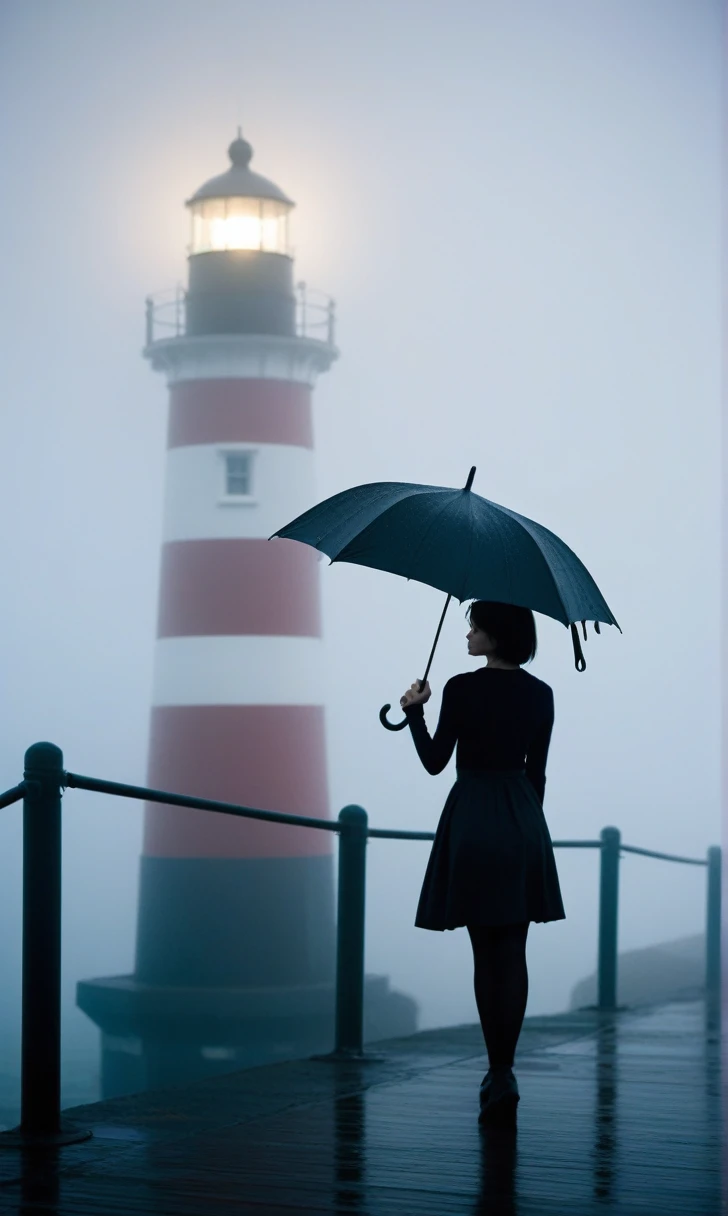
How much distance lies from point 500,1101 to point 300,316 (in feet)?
61.9

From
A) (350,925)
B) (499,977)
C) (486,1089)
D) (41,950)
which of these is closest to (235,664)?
(350,925)

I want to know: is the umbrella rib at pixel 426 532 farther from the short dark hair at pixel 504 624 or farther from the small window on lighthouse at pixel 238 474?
the small window on lighthouse at pixel 238 474

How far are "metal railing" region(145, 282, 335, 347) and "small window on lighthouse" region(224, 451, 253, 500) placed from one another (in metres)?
2.03

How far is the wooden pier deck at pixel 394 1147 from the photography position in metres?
3.67

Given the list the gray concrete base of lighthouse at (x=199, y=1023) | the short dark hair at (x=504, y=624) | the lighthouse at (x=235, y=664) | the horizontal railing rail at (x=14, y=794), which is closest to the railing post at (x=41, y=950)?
the horizontal railing rail at (x=14, y=794)

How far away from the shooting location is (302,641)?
71.8 ft

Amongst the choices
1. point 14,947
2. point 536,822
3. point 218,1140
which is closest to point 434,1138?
point 218,1140

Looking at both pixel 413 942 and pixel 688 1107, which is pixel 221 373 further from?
pixel 413 942

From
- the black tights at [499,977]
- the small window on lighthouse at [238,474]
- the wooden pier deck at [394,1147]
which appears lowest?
the wooden pier deck at [394,1147]

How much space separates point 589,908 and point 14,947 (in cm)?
3938

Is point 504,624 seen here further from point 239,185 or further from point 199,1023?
point 199,1023

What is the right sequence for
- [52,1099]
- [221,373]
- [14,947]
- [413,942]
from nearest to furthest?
[52,1099] < [221,373] < [413,942] < [14,947]

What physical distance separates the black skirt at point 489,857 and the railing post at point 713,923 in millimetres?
5758

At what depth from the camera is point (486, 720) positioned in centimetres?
438
